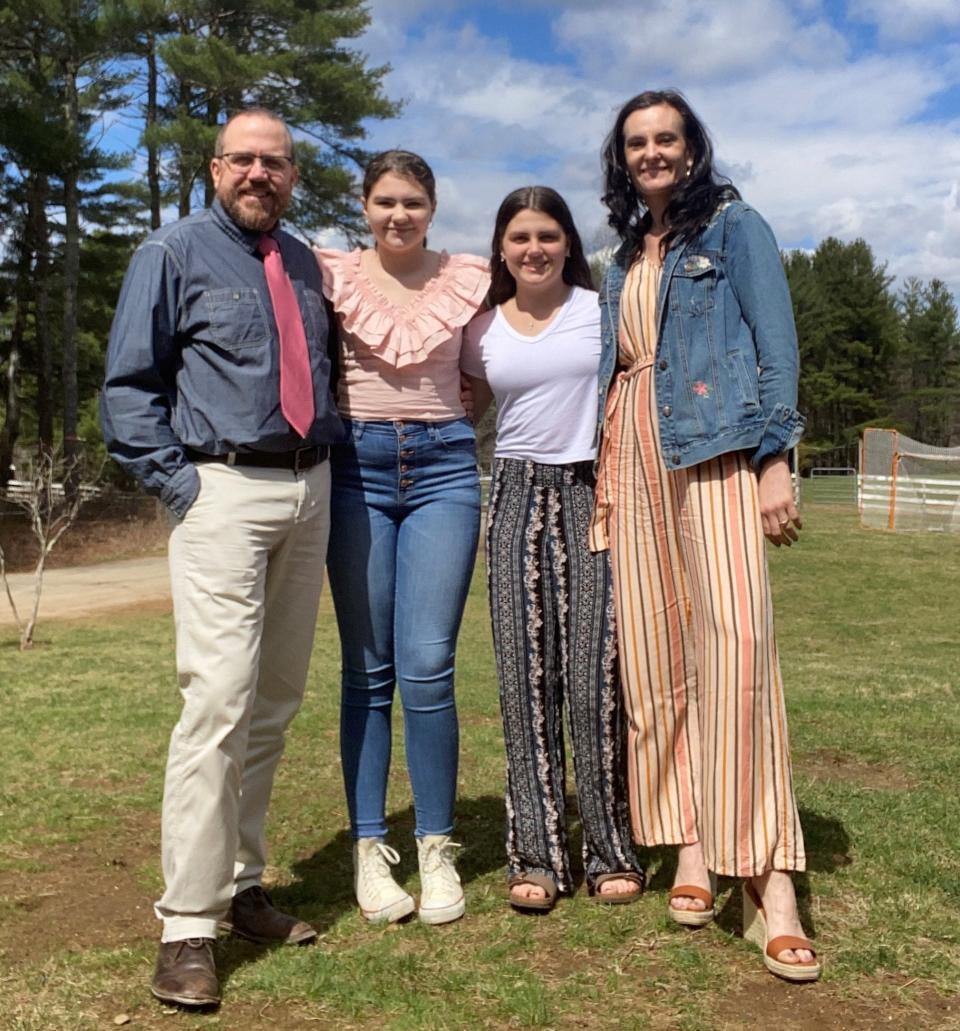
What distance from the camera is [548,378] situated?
3156 mm

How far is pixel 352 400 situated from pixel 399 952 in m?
1.45

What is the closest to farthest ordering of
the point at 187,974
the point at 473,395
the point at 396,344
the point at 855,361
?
the point at 187,974 < the point at 396,344 < the point at 473,395 < the point at 855,361

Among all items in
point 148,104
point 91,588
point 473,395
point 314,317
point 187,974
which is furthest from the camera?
point 148,104

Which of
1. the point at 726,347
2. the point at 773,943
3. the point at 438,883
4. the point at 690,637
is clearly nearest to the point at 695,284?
the point at 726,347

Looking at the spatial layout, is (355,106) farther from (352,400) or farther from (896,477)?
(352,400)

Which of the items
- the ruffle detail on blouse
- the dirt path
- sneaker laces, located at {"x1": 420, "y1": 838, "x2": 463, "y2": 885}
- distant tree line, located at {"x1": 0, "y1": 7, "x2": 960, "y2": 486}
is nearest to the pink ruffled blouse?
the ruffle detail on blouse

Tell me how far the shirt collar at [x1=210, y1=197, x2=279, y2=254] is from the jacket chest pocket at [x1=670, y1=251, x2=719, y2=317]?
1.07 metres

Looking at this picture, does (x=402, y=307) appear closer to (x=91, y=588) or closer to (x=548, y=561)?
(x=548, y=561)

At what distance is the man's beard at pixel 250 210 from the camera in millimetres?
2844

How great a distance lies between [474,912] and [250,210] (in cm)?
197

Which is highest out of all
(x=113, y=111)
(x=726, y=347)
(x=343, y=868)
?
(x=113, y=111)

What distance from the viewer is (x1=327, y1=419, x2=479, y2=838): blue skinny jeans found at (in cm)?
312

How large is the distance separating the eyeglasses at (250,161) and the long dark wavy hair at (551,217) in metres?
0.68

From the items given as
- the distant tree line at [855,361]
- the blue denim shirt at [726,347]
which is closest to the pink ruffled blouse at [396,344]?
the blue denim shirt at [726,347]
